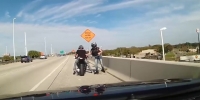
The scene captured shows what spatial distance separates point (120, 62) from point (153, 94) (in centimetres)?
1030

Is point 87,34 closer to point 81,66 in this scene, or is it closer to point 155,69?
point 81,66

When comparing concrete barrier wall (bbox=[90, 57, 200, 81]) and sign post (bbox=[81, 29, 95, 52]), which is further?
sign post (bbox=[81, 29, 95, 52])

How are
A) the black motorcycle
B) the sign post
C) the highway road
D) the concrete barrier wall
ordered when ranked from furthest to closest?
1. the sign post
2. the black motorcycle
3. the highway road
4. the concrete barrier wall

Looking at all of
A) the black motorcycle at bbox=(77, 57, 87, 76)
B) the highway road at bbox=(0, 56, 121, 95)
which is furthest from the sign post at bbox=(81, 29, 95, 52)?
the black motorcycle at bbox=(77, 57, 87, 76)

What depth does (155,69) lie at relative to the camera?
8.34 meters

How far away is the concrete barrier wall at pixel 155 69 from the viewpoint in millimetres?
6137

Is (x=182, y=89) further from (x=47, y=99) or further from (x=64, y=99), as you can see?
(x=47, y=99)

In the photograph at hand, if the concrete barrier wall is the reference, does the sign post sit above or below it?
above

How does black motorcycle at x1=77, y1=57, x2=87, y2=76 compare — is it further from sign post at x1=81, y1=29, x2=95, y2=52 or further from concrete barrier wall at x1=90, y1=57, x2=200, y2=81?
sign post at x1=81, y1=29, x2=95, y2=52

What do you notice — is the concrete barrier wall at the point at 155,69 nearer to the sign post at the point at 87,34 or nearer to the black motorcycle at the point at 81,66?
the black motorcycle at the point at 81,66

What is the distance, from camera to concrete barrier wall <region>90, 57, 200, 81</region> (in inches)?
242

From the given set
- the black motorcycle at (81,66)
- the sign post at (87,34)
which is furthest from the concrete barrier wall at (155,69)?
the sign post at (87,34)

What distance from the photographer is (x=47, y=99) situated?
352 centimetres

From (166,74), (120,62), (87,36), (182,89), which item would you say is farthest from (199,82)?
(87,36)
